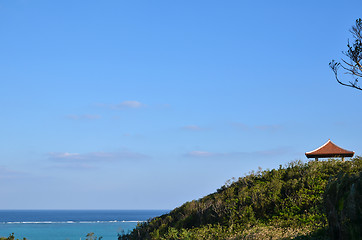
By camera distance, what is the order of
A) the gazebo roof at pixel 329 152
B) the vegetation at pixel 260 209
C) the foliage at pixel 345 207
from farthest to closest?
the gazebo roof at pixel 329 152 → the vegetation at pixel 260 209 → the foliage at pixel 345 207

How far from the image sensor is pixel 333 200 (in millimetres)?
11469

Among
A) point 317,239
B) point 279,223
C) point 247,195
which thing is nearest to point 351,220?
point 317,239

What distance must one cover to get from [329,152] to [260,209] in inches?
606

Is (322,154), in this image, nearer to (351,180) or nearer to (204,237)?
(204,237)

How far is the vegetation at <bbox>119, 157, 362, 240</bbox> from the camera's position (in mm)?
19250

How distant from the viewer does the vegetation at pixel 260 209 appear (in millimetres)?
19250

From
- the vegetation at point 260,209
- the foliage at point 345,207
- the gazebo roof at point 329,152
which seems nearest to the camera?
the foliage at point 345,207

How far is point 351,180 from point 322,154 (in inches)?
990

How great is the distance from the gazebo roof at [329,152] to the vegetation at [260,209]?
25.2ft

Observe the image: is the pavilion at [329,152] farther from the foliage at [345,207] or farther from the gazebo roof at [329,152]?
the foliage at [345,207]

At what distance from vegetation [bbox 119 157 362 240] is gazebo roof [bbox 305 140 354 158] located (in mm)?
7679

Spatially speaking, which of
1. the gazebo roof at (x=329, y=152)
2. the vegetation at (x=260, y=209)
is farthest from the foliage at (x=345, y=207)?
the gazebo roof at (x=329, y=152)

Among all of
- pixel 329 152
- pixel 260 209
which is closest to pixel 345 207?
pixel 260 209

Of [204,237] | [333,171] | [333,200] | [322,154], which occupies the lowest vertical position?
[204,237]
